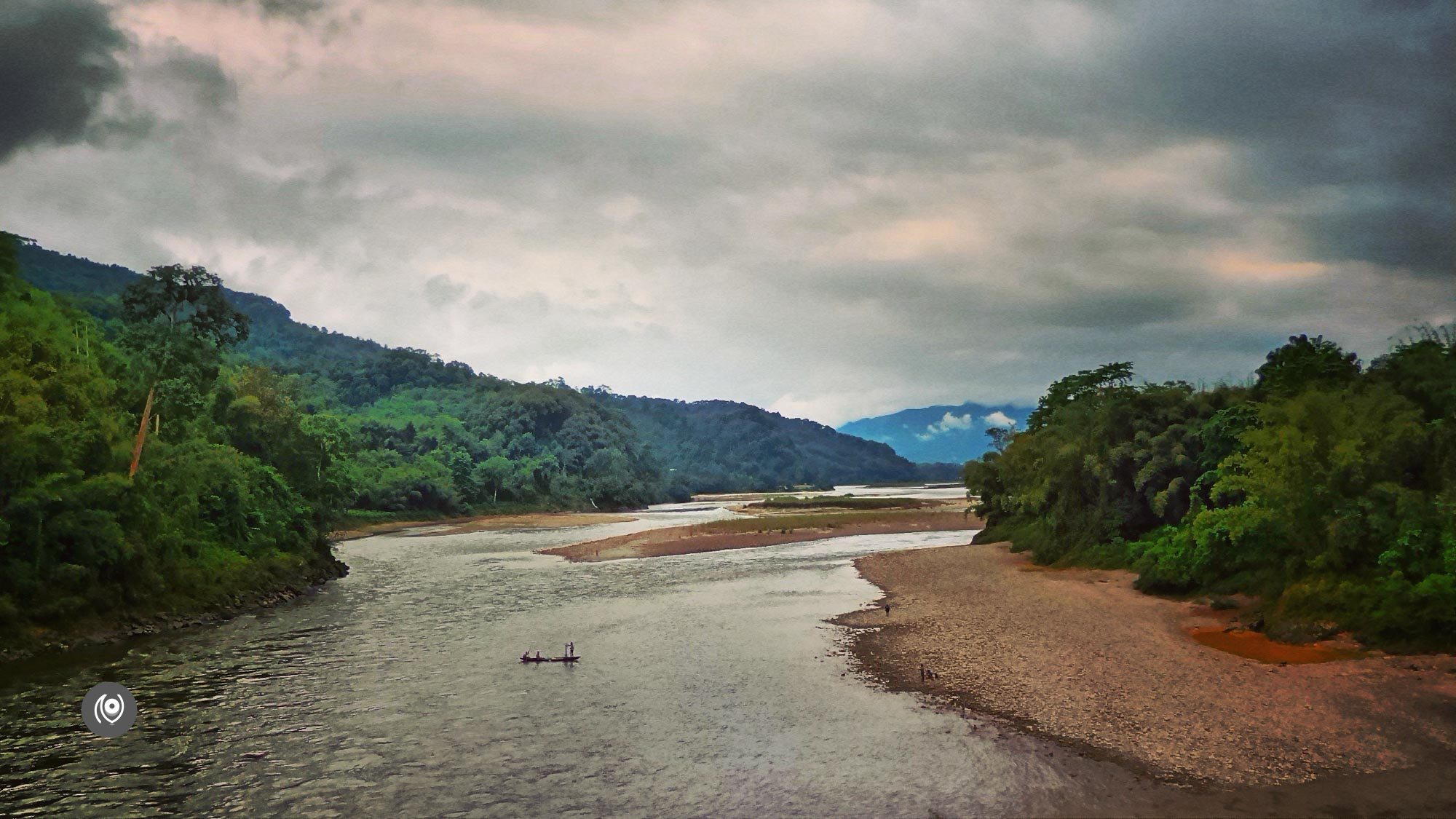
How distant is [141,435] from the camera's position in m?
40.3

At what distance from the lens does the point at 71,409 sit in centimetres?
3497

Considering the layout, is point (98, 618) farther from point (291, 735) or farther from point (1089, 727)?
point (1089, 727)

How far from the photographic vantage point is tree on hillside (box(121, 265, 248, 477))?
145 ft

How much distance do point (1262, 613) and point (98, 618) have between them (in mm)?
45181

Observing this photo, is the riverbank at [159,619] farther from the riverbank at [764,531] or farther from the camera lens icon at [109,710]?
the riverbank at [764,531]

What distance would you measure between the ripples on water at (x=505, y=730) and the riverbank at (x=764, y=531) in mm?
38212

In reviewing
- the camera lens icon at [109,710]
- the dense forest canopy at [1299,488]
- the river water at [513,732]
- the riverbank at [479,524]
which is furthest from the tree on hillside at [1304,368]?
the riverbank at [479,524]

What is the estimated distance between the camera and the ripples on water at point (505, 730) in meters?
18.0

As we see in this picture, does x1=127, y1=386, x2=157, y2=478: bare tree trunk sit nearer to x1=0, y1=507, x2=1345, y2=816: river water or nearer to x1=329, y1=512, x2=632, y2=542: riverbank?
x1=0, y1=507, x2=1345, y2=816: river water

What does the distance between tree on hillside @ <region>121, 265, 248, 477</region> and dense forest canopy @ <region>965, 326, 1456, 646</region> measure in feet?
157

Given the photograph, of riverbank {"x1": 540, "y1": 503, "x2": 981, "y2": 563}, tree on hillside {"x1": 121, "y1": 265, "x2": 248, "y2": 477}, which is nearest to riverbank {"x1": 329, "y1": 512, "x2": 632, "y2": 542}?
riverbank {"x1": 540, "y1": 503, "x2": 981, "y2": 563}

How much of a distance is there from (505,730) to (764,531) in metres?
77.9

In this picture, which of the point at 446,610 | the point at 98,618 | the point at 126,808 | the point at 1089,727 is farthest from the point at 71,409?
the point at 1089,727

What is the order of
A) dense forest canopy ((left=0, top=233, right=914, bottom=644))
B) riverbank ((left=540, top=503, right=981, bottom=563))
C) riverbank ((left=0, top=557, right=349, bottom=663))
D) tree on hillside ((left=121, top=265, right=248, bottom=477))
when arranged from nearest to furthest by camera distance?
riverbank ((left=0, top=557, right=349, bottom=663)), dense forest canopy ((left=0, top=233, right=914, bottom=644)), tree on hillside ((left=121, top=265, right=248, bottom=477)), riverbank ((left=540, top=503, right=981, bottom=563))
